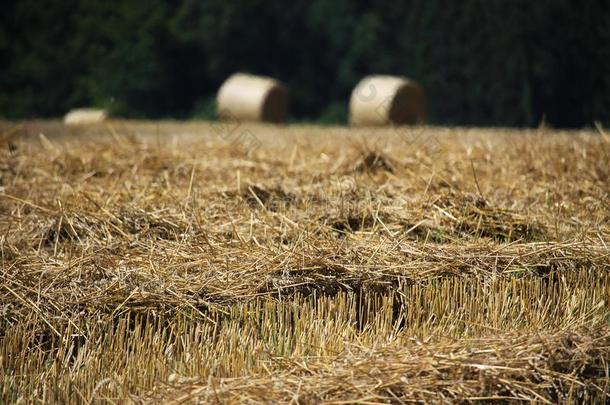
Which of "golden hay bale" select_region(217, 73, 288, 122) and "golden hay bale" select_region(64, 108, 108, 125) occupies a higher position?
"golden hay bale" select_region(217, 73, 288, 122)

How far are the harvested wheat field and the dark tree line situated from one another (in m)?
9.01

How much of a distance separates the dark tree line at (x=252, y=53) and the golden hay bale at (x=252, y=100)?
348 centimetres

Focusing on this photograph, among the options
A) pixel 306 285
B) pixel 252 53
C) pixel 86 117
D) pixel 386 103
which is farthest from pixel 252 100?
pixel 306 285

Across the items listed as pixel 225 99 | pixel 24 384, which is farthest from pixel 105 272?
pixel 225 99

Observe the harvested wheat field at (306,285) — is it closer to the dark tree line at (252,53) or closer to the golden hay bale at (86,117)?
the golden hay bale at (86,117)

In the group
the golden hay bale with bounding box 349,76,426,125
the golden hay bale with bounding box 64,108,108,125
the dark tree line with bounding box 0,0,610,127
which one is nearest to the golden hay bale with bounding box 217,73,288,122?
the golden hay bale with bounding box 349,76,426,125

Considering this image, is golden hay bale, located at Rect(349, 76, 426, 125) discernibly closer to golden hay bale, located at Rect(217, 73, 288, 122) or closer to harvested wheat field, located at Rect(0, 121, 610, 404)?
golden hay bale, located at Rect(217, 73, 288, 122)

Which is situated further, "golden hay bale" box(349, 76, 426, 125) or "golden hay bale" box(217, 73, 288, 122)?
"golden hay bale" box(217, 73, 288, 122)

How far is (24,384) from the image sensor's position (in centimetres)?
309

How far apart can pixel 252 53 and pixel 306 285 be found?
13827mm

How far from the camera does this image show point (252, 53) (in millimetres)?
17234

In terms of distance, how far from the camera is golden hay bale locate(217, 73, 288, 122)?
12.9 m

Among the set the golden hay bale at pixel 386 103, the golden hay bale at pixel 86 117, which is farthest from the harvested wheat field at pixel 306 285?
the golden hay bale at pixel 86 117

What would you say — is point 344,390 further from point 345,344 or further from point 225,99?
point 225,99
